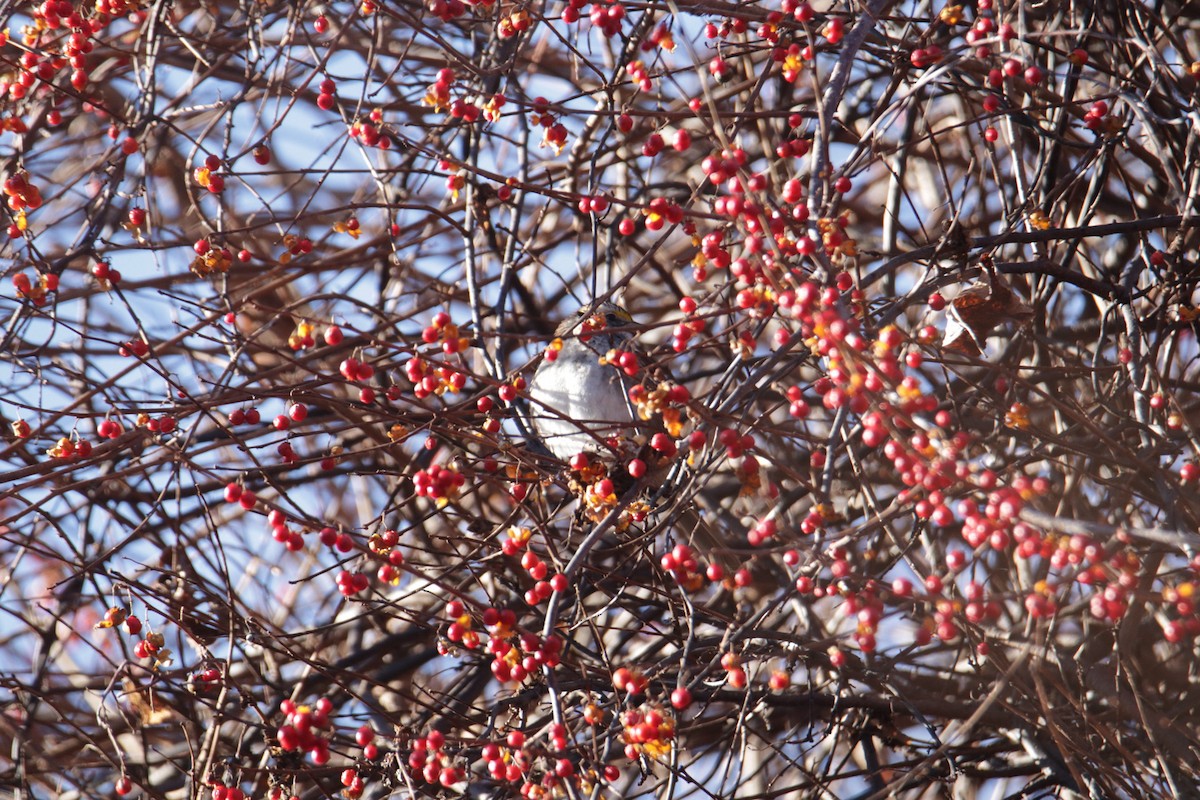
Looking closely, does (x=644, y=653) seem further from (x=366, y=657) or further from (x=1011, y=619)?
(x=1011, y=619)

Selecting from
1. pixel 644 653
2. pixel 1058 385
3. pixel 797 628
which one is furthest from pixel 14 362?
pixel 1058 385

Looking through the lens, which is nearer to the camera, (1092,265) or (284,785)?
(284,785)

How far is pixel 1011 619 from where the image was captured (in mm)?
3930

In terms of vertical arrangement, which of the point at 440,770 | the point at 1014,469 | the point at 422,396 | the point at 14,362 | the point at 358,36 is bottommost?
the point at 440,770

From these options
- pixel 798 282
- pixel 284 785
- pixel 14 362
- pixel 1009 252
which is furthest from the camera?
pixel 1009 252

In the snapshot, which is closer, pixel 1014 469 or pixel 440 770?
pixel 440 770

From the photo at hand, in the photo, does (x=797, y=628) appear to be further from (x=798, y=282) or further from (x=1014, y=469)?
(x=798, y=282)

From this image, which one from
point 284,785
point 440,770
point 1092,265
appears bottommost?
point 440,770

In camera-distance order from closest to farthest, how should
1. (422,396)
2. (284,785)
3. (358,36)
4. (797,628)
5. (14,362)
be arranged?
1. (422,396)
2. (284,785)
3. (14,362)
4. (797,628)
5. (358,36)

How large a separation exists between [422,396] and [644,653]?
154 cm

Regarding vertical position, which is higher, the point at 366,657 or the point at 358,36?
the point at 358,36

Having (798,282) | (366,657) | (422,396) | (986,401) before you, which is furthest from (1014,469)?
(366,657)

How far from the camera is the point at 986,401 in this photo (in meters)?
3.10

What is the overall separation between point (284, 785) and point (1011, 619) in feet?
8.01
